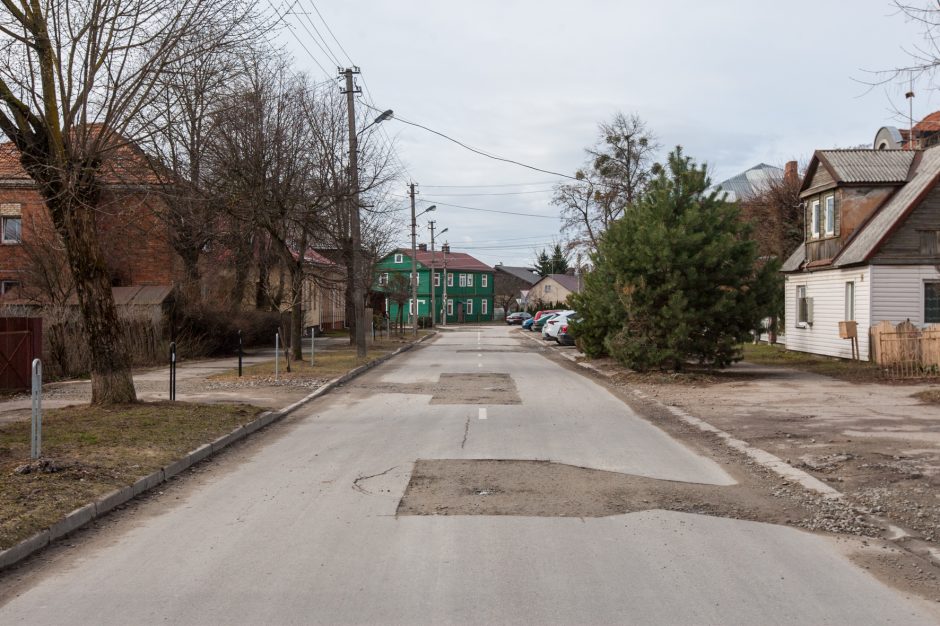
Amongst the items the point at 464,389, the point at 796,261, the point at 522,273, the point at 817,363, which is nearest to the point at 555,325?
the point at 796,261

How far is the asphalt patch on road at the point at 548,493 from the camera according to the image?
761 cm

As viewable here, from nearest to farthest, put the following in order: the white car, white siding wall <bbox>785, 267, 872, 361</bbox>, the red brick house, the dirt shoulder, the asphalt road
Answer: the asphalt road → the dirt shoulder → white siding wall <bbox>785, 267, 872, 361</bbox> → the red brick house → the white car

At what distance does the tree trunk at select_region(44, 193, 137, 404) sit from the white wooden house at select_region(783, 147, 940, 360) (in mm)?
19694

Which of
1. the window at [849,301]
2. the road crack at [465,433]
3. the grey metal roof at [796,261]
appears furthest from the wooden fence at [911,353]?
the road crack at [465,433]

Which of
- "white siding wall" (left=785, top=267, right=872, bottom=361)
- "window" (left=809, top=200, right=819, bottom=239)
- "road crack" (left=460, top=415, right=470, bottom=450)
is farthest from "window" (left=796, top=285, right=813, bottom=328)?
"road crack" (left=460, top=415, right=470, bottom=450)

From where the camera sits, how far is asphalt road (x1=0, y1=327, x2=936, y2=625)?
496 centimetres

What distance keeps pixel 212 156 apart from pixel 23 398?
9.01 metres

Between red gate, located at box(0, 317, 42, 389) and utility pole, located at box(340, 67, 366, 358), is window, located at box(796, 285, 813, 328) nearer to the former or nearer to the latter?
utility pole, located at box(340, 67, 366, 358)

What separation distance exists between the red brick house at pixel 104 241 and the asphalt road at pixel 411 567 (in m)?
10.6

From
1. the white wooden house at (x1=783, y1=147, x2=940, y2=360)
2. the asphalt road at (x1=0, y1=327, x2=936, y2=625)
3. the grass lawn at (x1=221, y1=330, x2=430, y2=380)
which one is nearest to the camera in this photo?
the asphalt road at (x1=0, y1=327, x2=936, y2=625)

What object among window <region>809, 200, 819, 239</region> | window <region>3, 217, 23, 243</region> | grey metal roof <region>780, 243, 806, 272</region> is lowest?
grey metal roof <region>780, 243, 806, 272</region>

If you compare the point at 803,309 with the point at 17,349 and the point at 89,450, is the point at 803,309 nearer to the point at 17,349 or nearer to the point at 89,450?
the point at 17,349

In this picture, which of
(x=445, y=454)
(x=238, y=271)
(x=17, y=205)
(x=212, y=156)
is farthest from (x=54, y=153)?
(x=17, y=205)

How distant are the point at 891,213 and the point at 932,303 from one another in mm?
2811
